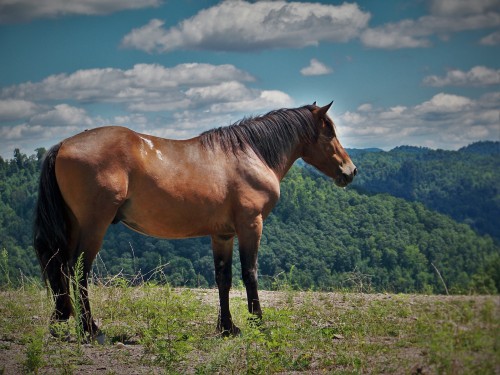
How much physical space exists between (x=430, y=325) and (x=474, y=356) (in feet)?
2.41

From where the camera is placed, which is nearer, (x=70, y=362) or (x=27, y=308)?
(x=70, y=362)

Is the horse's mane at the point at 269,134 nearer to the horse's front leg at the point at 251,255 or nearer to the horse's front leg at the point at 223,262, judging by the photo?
the horse's front leg at the point at 251,255

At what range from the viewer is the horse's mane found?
25.4ft

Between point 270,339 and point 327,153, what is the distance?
9.89ft

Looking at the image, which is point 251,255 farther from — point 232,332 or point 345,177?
point 345,177

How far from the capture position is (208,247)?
175 ft

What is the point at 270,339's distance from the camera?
635 cm

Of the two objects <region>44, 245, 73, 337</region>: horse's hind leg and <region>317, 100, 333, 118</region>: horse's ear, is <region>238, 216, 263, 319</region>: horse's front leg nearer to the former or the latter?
<region>317, 100, 333, 118</region>: horse's ear

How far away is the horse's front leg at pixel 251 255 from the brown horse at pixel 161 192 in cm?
1

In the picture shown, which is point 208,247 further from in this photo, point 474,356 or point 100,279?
point 474,356

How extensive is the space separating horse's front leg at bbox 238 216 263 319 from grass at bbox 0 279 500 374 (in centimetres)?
48

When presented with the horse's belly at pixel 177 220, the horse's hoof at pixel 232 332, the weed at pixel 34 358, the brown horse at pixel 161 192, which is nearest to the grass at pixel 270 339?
the weed at pixel 34 358

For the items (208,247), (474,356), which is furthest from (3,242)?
(474,356)

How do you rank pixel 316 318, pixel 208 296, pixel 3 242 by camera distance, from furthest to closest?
pixel 3 242 → pixel 208 296 → pixel 316 318
